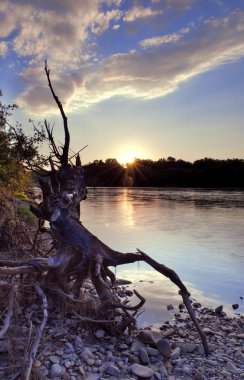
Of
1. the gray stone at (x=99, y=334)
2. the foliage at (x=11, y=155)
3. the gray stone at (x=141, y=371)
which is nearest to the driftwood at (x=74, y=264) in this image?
the gray stone at (x=99, y=334)

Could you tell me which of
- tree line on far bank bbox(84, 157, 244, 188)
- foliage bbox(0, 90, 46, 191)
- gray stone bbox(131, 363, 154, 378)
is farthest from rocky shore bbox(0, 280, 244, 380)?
tree line on far bank bbox(84, 157, 244, 188)

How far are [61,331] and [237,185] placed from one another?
100 m

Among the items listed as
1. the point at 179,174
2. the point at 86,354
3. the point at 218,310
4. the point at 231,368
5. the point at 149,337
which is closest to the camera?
the point at 86,354

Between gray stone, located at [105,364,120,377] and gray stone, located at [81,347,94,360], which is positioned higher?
gray stone, located at [81,347,94,360]

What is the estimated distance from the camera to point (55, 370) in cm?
514

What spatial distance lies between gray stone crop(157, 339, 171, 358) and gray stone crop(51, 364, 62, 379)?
1738mm

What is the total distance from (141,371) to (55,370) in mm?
1213

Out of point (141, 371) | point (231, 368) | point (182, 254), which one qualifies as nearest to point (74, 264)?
point (141, 371)

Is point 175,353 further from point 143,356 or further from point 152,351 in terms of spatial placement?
point 143,356

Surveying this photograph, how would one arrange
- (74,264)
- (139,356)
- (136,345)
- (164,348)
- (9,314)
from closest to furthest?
(9,314) → (139,356) → (164,348) → (136,345) → (74,264)

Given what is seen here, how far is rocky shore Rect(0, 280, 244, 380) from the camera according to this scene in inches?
210

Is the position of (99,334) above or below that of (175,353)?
above

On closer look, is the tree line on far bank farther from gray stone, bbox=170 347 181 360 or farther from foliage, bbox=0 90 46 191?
gray stone, bbox=170 347 181 360

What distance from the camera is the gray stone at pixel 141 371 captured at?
5.38 metres
